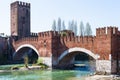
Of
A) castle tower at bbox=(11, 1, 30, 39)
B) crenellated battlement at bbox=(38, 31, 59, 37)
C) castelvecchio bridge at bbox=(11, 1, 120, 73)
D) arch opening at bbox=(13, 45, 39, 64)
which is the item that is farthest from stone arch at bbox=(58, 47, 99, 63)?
castle tower at bbox=(11, 1, 30, 39)

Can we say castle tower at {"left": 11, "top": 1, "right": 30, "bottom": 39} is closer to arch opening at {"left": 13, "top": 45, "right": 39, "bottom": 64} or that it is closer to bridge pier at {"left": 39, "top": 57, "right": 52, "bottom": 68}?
arch opening at {"left": 13, "top": 45, "right": 39, "bottom": 64}

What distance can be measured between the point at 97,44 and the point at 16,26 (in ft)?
84.2

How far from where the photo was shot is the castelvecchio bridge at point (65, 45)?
2531 centimetres

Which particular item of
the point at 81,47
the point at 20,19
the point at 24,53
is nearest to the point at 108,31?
the point at 81,47

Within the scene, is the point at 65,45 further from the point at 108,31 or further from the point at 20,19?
the point at 20,19

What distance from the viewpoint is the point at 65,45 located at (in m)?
31.3

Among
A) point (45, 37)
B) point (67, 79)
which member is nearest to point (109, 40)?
point (67, 79)

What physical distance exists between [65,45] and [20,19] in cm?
2034

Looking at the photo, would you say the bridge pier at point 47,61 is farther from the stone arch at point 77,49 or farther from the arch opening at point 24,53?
the arch opening at point 24,53

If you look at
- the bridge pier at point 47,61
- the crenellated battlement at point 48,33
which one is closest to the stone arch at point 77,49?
the bridge pier at point 47,61

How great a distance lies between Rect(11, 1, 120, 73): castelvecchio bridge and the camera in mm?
25312

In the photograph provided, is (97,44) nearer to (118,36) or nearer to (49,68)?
(118,36)

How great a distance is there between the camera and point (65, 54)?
31297 millimetres

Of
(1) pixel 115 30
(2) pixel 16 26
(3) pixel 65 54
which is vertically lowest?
(3) pixel 65 54
